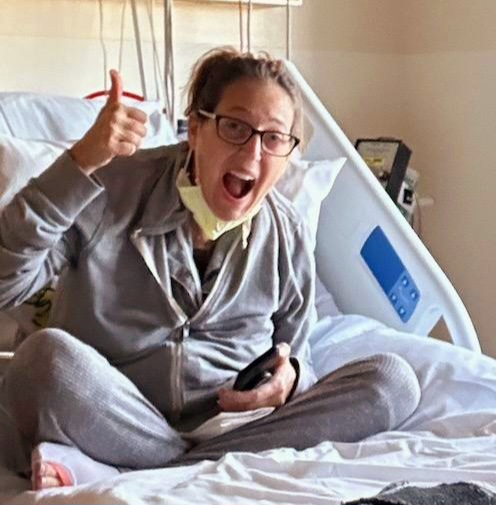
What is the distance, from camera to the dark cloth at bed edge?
35.6 inches

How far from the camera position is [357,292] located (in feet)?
6.21

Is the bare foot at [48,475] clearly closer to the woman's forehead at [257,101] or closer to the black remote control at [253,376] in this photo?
the black remote control at [253,376]

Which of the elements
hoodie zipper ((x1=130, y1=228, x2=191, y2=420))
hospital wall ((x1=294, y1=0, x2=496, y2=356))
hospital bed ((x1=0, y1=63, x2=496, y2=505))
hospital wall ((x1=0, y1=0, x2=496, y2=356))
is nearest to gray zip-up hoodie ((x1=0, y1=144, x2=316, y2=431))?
hoodie zipper ((x1=130, y1=228, x2=191, y2=420))

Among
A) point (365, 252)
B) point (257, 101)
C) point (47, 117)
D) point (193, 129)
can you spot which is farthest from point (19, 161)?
point (365, 252)

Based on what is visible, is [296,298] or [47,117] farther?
[47,117]

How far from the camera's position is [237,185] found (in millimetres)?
1341

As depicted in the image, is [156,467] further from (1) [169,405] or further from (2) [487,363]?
(2) [487,363]

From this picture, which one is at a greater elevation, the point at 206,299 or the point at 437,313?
the point at 206,299

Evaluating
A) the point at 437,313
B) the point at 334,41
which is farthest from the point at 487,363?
the point at 334,41

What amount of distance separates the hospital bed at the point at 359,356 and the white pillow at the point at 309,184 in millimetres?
16

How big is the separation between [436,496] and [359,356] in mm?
676

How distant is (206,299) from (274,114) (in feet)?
0.89

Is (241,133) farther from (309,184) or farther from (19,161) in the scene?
(309,184)

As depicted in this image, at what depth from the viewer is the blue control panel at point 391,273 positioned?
1.76 m
